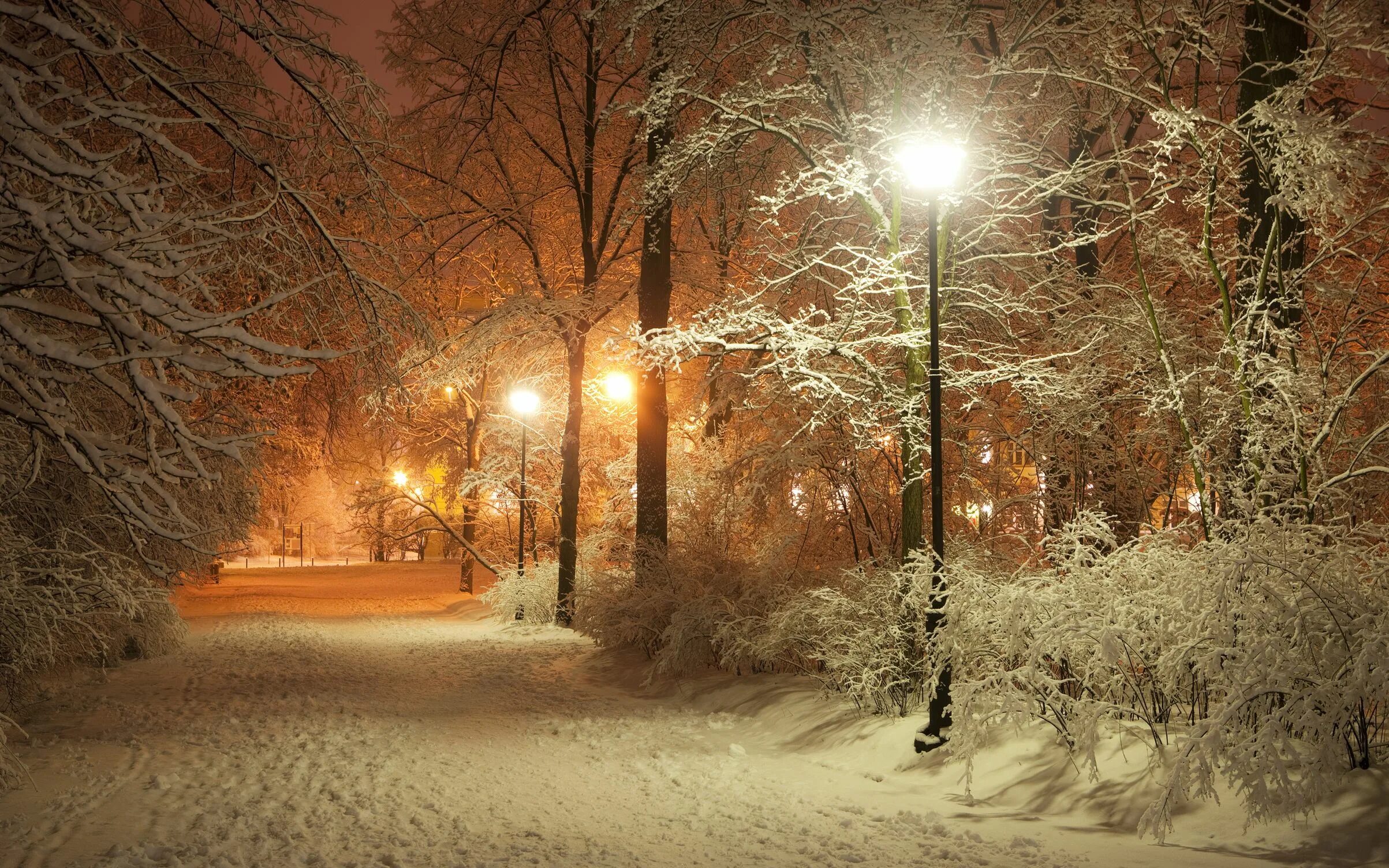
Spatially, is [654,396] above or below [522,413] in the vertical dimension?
below

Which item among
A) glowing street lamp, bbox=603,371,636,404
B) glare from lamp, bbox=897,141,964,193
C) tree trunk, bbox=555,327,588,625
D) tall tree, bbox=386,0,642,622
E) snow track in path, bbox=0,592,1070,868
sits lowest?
snow track in path, bbox=0,592,1070,868

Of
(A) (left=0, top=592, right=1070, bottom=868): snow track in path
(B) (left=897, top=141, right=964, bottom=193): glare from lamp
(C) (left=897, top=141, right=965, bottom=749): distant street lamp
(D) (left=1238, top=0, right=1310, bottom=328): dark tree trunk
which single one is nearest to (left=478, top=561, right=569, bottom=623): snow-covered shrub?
(A) (left=0, top=592, right=1070, bottom=868): snow track in path

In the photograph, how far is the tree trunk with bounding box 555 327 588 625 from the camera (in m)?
19.5

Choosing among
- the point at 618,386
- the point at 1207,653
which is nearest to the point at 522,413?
the point at 618,386

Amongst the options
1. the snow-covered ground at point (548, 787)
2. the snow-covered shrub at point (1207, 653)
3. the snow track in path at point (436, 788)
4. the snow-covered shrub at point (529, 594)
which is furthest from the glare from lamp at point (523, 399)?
the snow-covered shrub at point (1207, 653)

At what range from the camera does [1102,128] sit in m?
14.4

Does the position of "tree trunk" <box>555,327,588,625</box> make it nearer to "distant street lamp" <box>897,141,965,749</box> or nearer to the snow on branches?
"distant street lamp" <box>897,141,965,749</box>

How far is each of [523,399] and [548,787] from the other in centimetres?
1386

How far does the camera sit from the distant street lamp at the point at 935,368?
8.57 meters

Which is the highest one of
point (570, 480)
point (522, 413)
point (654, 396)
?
point (522, 413)

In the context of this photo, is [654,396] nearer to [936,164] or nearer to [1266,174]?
[936,164]

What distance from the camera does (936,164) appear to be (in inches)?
336

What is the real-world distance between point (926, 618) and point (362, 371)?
17.5ft

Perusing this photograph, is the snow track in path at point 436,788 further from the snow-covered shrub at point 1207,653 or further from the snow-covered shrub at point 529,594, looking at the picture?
the snow-covered shrub at point 529,594
